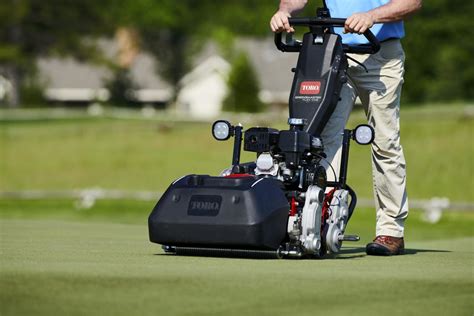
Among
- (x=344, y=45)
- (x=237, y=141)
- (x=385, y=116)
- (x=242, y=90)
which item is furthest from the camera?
(x=242, y=90)

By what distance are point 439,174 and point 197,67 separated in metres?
68.7

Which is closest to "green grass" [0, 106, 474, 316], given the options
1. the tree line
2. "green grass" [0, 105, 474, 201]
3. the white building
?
"green grass" [0, 105, 474, 201]

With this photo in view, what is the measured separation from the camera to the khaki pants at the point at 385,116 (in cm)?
847

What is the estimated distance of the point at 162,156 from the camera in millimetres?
38906

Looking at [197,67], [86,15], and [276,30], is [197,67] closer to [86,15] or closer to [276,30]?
[86,15]

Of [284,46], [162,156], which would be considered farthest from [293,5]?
[162,156]

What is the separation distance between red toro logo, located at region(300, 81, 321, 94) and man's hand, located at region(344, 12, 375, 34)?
377 mm

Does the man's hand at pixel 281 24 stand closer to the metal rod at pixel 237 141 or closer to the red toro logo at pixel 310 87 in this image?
the red toro logo at pixel 310 87

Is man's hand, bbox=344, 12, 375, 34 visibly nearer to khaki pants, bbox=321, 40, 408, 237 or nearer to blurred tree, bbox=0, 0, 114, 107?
khaki pants, bbox=321, 40, 408, 237

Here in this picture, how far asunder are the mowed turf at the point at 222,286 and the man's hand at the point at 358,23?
147 cm

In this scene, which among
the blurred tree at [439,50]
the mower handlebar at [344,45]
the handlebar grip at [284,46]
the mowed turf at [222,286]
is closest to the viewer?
the mowed turf at [222,286]

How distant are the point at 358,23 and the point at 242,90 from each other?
2654 inches

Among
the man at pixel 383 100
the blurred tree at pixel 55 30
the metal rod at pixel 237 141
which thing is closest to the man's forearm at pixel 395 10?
the man at pixel 383 100

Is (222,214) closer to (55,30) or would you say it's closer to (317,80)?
(317,80)
